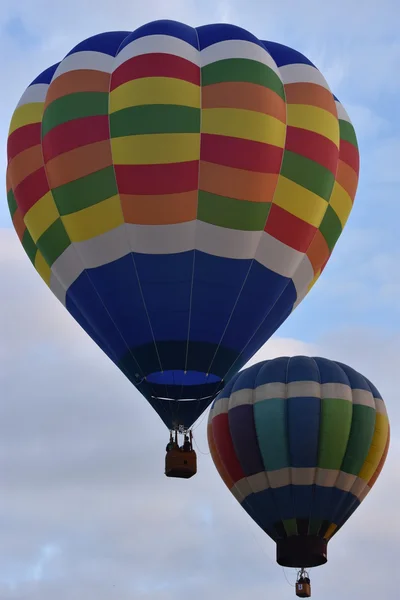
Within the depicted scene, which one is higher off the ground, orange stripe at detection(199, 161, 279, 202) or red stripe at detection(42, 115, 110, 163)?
red stripe at detection(42, 115, 110, 163)

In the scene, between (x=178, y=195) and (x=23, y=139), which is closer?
(x=178, y=195)

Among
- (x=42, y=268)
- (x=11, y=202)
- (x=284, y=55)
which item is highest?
(x=284, y=55)

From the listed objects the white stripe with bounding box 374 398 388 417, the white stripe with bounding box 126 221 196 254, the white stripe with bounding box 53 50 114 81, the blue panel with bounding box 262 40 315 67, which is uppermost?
the blue panel with bounding box 262 40 315 67

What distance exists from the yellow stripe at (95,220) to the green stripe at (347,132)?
3.56 m

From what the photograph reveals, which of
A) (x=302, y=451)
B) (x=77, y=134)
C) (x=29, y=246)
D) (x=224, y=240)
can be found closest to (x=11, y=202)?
(x=29, y=246)

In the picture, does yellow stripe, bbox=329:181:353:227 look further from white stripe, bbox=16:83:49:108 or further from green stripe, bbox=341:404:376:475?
white stripe, bbox=16:83:49:108

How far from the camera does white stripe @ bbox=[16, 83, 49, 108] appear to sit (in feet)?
69.5

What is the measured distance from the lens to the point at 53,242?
20.2 metres

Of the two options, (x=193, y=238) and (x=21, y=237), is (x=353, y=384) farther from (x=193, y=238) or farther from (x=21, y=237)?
(x=21, y=237)

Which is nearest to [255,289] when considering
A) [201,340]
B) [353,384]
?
[201,340]

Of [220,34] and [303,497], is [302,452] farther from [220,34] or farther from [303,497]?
[220,34]

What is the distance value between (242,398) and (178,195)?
3.35 metres

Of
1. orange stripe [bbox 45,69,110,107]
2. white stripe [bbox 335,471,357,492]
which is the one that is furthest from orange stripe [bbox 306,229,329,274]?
orange stripe [bbox 45,69,110,107]

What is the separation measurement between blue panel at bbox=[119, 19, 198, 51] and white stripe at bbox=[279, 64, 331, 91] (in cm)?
125
